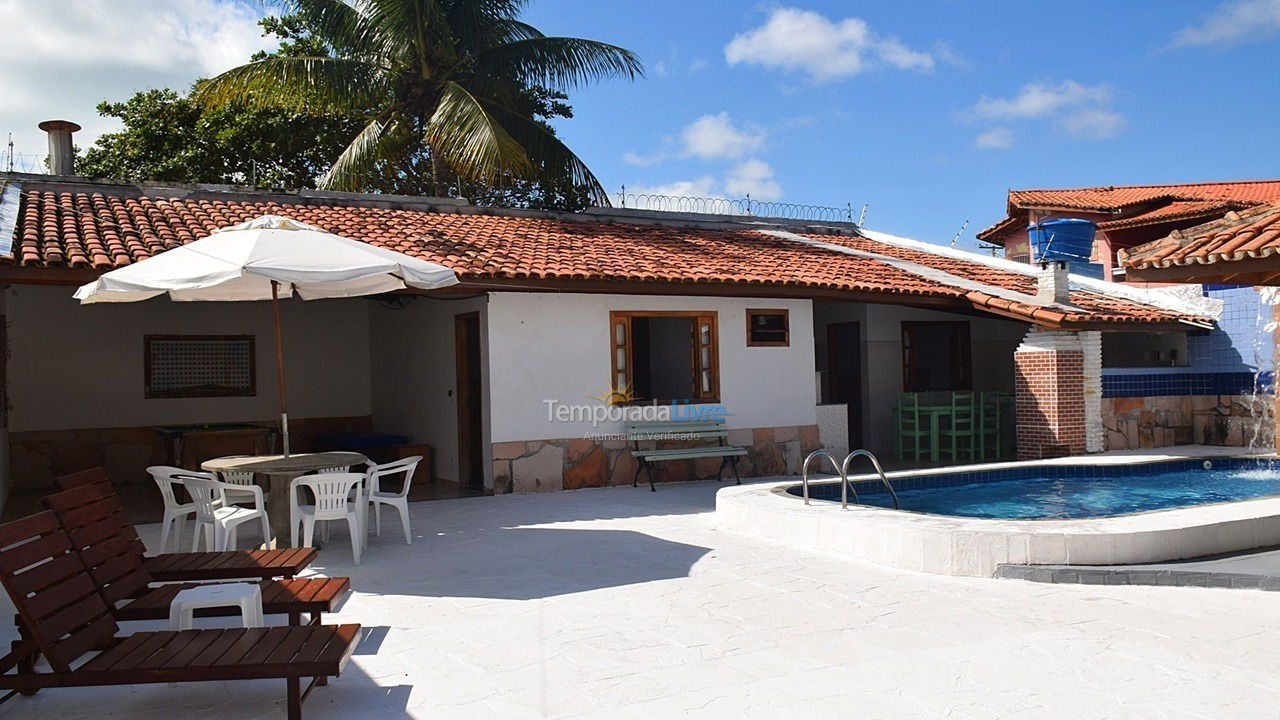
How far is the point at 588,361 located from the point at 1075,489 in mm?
5830

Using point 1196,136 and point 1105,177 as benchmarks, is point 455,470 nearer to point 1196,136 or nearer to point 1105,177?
point 1196,136

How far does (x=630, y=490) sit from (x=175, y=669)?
7.95 m

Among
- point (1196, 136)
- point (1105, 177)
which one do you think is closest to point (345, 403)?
point (1196, 136)

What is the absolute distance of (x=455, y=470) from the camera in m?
12.4

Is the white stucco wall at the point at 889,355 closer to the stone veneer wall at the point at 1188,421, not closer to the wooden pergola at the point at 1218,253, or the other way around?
the stone veneer wall at the point at 1188,421

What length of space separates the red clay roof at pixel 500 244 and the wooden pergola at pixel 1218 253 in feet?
14.3

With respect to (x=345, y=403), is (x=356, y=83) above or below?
above

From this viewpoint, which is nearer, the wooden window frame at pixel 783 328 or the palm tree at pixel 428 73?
the wooden window frame at pixel 783 328

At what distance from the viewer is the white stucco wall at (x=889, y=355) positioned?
1527cm

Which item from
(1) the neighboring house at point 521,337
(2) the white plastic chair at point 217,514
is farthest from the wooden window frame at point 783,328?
(2) the white plastic chair at point 217,514

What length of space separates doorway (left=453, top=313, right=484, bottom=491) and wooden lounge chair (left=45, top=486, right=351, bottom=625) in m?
7.14

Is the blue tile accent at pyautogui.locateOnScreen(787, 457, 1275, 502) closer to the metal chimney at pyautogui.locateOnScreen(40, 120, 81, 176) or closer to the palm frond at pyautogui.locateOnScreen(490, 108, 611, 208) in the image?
the palm frond at pyautogui.locateOnScreen(490, 108, 611, 208)

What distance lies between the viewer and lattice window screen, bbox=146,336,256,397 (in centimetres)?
1376

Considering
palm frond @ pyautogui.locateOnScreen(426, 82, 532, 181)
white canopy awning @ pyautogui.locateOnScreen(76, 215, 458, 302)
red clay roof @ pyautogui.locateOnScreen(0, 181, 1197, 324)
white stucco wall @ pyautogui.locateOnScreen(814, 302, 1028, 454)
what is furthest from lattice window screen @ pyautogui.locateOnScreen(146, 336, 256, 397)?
white stucco wall @ pyautogui.locateOnScreen(814, 302, 1028, 454)
